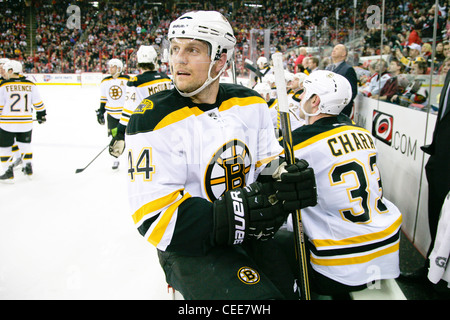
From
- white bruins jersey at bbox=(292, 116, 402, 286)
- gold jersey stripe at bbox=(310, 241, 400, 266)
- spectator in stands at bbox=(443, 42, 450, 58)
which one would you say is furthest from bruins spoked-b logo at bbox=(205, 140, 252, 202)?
spectator in stands at bbox=(443, 42, 450, 58)

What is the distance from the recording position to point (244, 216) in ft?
3.23

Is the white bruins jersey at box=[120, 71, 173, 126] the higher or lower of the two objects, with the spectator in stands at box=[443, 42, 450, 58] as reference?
lower

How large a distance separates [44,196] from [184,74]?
3.08 metres

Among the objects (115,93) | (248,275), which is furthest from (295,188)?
(115,93)

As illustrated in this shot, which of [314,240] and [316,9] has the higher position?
[316,9]

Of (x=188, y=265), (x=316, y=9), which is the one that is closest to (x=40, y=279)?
(x=188, y=265)

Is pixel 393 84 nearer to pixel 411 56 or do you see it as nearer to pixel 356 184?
pixel 411 56

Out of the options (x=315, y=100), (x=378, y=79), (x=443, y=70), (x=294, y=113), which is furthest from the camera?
(x=378, y=79)

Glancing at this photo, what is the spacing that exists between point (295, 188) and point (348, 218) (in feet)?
1.70

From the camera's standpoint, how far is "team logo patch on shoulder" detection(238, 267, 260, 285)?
39.0 inches

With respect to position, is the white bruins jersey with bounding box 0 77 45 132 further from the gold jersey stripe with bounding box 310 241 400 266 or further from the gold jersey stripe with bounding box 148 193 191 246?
the gold jersey stripe with bounding box 310 241 400 266

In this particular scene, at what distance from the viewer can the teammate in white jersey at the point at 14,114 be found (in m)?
4.03

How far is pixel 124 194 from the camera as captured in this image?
3621 mm

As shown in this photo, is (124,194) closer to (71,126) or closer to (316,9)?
(71,126)
